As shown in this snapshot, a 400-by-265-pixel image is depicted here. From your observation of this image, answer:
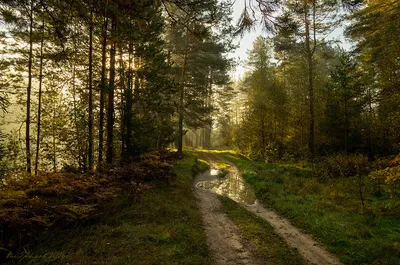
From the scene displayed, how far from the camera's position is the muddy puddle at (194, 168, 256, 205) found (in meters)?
11.9

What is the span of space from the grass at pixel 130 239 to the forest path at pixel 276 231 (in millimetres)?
402

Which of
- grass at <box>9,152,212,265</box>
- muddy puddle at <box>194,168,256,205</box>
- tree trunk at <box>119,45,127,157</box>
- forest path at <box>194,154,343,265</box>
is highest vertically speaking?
tree trunk at <box>119,45,127,157</box>

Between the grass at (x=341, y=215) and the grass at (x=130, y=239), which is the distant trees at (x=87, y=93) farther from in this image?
the grass at (x=341, y=215)

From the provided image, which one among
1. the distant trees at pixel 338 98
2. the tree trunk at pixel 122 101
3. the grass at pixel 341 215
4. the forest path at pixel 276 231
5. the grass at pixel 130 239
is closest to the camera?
the grass at pixel 130 239

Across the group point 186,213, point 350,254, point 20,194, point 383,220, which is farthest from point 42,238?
point 383,220

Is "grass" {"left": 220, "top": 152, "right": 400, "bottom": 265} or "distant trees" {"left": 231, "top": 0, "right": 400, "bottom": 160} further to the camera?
"distant trees" {"left": 231, "top": 0, "right": 400, "bottom": 160}

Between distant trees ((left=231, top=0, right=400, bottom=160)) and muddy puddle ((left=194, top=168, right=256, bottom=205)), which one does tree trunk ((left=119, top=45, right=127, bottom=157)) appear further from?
distant trees ((left=231, top=0, right=400, bottom=160))

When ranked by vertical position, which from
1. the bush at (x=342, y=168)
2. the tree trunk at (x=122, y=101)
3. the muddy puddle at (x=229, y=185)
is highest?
the tree trunk at (x=122, y=101)

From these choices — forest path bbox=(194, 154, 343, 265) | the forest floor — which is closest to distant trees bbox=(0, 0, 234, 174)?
forest path bbox=(194, 154, 343, 265)

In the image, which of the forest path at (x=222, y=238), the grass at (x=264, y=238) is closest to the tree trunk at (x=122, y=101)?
the forest path at (x=222, y=238)

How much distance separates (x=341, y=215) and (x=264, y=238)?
3446 millimetres

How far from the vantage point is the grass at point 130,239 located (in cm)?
454

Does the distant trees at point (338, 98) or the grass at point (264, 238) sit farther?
the distant trees at point (338, 98)

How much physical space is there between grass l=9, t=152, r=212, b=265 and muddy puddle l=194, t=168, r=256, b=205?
4.12 metres
